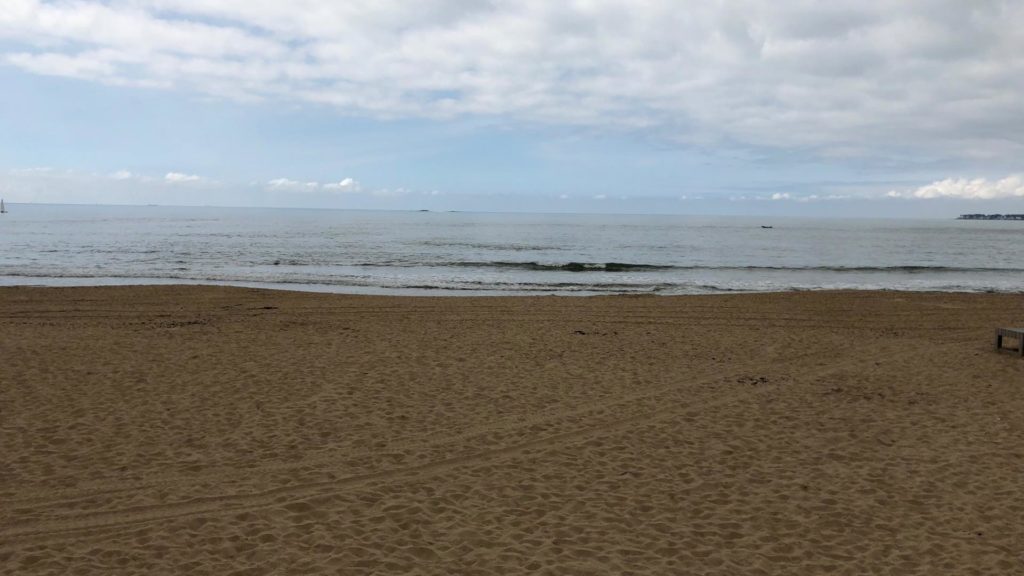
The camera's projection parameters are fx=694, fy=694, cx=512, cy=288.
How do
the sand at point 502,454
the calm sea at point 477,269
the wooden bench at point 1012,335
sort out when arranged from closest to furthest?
the sand at point 502,454, the wooden bench at point 1012,335, the calm sea at point 477,269

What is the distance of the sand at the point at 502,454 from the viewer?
4.54 m

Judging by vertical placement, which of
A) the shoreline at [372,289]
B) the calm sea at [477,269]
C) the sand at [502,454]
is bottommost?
the sand at [502,454]

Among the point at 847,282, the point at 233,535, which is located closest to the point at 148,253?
the point at 847,282

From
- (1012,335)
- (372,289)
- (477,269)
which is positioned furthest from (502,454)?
(477,269)

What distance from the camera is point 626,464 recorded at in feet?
20.4

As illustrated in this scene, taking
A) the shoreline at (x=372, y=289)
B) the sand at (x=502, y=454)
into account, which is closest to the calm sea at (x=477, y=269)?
the shoreline at (x=372, y=289)

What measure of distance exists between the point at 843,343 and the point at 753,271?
21577 mm

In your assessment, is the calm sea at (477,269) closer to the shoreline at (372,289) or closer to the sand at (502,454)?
the shoreline at (372,289)

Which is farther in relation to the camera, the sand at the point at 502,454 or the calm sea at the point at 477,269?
the calm sea at the point at 477,269

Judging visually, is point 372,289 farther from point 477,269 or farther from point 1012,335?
point 1012,335

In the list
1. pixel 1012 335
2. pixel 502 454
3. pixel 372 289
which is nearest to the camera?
pixel 502 454

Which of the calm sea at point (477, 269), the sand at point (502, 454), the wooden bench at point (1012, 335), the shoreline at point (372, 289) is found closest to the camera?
the sand at point (502, 454)

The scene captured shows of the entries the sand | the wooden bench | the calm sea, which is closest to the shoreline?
the calm sea

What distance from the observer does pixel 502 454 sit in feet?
21.2
